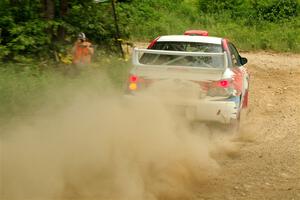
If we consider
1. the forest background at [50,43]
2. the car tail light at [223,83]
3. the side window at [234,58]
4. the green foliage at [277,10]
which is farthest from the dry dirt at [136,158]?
the green foliage at [277,10]

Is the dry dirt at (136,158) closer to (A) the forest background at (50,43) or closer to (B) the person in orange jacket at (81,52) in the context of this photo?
Result: (A) the forest background at (50,43)

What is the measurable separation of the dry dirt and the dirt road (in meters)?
0.01

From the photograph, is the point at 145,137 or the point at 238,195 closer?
the point at 238,195

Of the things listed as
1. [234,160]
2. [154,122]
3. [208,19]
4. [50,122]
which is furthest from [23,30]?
[208,19]

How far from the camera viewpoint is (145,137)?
665cm

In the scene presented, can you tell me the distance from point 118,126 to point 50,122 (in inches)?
38.9

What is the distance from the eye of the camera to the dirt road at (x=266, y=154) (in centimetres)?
565

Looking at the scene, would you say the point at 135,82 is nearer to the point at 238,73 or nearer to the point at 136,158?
the point at 238,73

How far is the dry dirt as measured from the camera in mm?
5297

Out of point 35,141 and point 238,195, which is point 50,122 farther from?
point 238,195

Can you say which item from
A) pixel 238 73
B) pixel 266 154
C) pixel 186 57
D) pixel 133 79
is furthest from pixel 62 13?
pixel 266 154

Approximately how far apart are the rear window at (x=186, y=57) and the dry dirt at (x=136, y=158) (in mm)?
967

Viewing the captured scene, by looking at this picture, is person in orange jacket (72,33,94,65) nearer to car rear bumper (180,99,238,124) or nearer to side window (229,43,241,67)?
side window (229,43,241,67)

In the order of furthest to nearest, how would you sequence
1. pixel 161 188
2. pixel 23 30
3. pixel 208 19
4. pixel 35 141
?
pixel 208 19 < pixel 23 30 < pixel 35 141 < pixel 161 188
